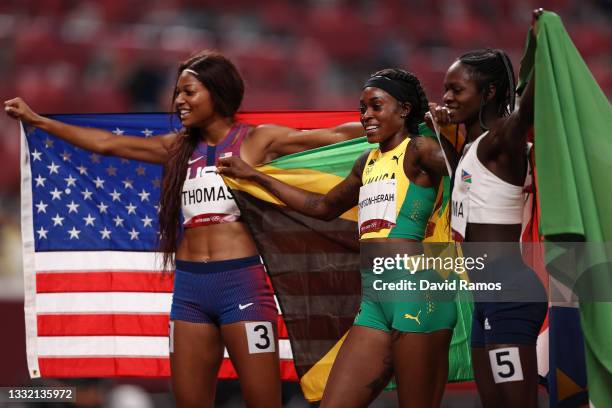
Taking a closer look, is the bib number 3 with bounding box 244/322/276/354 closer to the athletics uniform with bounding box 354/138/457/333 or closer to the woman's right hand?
the athletics uniform with bounding box 354/138/457/333

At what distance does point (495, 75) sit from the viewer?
368 centimetres

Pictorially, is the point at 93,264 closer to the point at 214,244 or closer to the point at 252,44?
the point at 214,244

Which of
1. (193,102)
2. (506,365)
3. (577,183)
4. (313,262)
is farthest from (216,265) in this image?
(577,183)

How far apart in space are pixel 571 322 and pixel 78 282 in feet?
9.38

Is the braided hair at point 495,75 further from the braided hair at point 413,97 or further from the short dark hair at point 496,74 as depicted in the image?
the braided hair at point 413,97

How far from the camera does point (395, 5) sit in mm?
12625

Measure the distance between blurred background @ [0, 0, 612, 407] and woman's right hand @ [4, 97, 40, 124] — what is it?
5.21 metres

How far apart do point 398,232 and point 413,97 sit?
60cm

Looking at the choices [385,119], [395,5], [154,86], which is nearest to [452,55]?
[395,5]

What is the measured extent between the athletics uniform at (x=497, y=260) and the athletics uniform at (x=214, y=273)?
3.47 feet

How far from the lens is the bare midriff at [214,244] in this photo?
4.18 meters

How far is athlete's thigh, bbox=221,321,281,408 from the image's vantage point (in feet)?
13.3

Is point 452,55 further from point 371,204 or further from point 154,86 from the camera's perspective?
point 371,204

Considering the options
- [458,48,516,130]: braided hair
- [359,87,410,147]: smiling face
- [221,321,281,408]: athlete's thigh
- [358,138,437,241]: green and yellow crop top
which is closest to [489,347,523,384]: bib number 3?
[358,138,437,241]: green and yellow crop top
